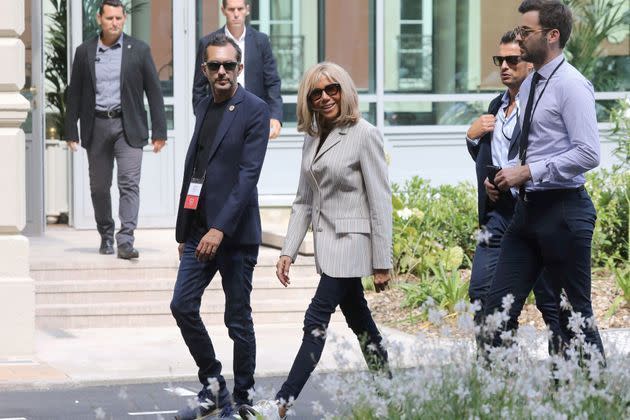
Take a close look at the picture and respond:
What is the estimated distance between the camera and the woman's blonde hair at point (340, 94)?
7.36 metres

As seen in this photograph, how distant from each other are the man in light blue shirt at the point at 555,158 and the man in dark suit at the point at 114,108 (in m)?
5.60

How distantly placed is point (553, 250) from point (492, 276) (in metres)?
1.04

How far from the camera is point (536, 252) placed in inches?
273

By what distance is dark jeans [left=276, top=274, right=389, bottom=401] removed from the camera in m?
7.34

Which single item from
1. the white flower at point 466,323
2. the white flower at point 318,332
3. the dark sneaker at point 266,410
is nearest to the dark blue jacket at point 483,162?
the white flower at point 318,332

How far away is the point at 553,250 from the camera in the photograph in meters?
6.77

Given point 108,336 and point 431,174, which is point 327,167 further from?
point 431,174

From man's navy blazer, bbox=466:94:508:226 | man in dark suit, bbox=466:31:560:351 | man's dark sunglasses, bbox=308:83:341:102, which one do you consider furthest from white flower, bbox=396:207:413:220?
man's dark sunglasses, bbox=308:83:341:102

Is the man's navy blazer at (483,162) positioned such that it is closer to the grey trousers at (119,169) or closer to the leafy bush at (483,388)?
the leafy bush at (483,388)

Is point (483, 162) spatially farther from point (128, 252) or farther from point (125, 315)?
point (128, 252)

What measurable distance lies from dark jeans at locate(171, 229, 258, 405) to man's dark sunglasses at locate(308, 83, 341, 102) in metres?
0.88

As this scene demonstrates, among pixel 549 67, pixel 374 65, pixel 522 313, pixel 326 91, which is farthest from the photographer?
pixel 374 65

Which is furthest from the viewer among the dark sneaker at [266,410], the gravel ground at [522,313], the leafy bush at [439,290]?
the leafy bush at [439,290]

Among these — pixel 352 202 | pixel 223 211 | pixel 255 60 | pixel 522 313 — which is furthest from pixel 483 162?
pixel 255 60
